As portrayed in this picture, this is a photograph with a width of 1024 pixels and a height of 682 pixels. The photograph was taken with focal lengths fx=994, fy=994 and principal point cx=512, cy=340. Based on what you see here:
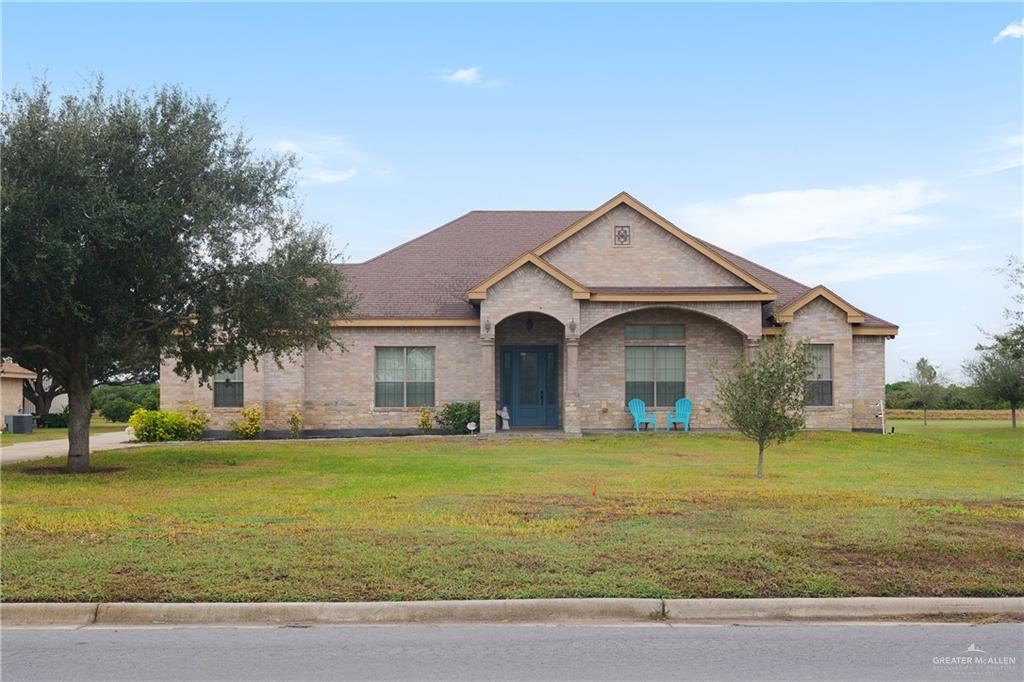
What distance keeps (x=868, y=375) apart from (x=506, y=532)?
74.2 feet

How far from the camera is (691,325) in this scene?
99.2ft

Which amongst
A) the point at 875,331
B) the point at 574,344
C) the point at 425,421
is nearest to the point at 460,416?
the point at 425,421

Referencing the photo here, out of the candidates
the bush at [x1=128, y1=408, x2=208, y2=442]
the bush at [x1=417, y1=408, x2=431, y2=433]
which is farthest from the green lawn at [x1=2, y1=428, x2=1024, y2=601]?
the bush at [x1=417, y1=408, x2=431, y2=433]

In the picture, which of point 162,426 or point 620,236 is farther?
point 620,236

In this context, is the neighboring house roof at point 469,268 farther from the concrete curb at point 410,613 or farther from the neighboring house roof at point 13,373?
the concrete curb at point 410,613

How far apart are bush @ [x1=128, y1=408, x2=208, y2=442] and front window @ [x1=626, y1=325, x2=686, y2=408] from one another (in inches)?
506

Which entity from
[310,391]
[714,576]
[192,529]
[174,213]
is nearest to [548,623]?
[714,576]

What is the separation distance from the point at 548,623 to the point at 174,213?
39.2 ft

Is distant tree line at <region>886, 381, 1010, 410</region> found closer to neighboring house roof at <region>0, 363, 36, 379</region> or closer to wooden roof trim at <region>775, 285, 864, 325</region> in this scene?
wooden roof trim at <region>775, 285, 864, 325</region>

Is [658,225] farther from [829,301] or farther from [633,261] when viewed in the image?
[829,301]

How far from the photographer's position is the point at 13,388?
140ft

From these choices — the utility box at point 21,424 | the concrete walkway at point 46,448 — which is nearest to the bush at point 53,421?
the utility box at point 21,424

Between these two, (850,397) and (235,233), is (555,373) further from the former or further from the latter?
(235,233)

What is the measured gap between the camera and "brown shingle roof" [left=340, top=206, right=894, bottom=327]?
1188 inches
